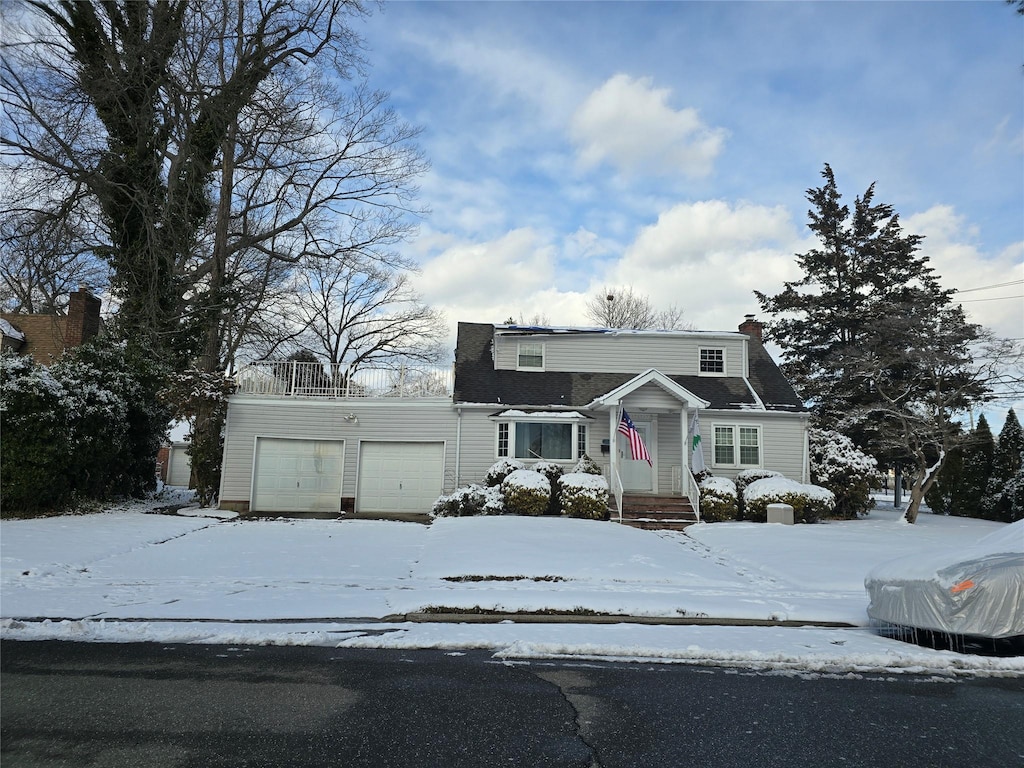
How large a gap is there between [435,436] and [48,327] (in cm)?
1836

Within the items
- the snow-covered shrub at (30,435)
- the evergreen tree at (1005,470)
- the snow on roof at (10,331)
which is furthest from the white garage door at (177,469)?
the evergreen tree at (1005,470)

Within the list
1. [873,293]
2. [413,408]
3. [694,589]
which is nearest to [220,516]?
[413,408]

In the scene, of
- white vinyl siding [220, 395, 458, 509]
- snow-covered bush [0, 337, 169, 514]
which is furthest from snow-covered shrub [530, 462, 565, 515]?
snow-covered bush [0, 337, 169, 514]

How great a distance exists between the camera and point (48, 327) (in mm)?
27172

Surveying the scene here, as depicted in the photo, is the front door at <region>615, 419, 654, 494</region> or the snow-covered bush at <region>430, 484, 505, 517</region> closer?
the snow-covered bush at <region>430, 484, 505, 517</region>

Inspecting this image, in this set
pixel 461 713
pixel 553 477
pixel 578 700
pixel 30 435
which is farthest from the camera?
pixel 553 477

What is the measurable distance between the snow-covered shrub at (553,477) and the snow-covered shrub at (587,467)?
49 centimetres

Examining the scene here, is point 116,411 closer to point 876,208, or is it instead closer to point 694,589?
point 694,589

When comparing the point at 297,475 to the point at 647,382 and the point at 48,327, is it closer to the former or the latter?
the point at 647,382

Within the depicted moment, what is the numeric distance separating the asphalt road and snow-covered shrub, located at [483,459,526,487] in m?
12.6

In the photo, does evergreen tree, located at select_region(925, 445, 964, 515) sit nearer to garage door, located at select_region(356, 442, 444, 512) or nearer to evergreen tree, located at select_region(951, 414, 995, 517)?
evergreen tree, located at select_region(951, 414, 995, 517)

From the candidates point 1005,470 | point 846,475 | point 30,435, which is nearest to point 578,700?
point 30,435

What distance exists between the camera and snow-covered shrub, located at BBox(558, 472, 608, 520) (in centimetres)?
1777

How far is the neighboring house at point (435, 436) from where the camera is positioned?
66.4 feet
